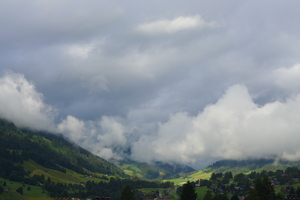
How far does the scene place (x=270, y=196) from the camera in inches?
5591

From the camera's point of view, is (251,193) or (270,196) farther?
(270,196)

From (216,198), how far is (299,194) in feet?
123

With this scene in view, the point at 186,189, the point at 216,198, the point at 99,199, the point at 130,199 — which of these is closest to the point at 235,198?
the point at 216,198

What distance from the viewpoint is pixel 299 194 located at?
497 feet

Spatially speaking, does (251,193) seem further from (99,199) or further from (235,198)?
(99,199)

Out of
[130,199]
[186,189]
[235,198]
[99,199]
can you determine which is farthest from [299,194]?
[99,199]

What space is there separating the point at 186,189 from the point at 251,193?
24.3m

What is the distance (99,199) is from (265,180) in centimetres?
7615

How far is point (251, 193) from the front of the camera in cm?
13025

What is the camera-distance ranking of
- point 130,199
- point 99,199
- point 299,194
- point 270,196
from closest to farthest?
point 99,199
point 130,199
point 270,196
point 299,194

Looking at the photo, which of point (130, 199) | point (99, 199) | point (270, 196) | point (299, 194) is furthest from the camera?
point (299, 194)

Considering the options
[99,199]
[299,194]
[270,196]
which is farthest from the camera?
[299,194]

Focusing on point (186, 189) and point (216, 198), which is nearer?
point (186, 189)

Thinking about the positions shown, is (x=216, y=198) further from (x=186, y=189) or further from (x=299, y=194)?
(x=299, y=194)
